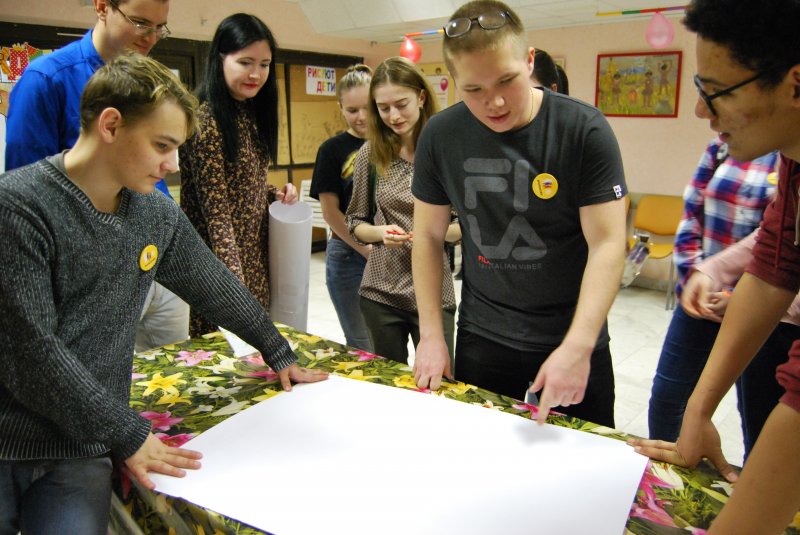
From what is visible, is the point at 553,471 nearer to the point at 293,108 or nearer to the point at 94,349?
the point at 94,349

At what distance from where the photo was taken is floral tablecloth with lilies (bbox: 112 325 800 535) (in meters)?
0.89

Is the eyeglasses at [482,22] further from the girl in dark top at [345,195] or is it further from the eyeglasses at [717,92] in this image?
the girl in dark top at [345,195]

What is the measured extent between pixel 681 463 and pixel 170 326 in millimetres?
1327

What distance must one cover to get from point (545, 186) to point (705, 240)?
28.0 inches

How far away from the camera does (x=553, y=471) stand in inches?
38.7

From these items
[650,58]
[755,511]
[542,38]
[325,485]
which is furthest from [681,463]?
[542,38]

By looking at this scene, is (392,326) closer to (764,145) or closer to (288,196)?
(288,196)

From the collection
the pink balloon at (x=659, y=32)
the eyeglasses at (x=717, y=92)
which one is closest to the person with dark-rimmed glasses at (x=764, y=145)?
the eyeglasses at (x=717, y=92)

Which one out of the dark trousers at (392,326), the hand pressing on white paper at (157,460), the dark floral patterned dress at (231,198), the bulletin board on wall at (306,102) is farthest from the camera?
the bulletin board on wall at (306,102)

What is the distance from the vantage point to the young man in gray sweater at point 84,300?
3.08 feet

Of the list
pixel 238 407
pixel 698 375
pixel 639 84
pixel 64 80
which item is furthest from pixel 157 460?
pixel 639 84

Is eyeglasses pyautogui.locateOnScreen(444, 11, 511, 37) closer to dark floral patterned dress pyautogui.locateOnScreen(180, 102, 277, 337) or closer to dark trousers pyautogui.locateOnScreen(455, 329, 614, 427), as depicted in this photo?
dark trousers pyautogui.locateOnScreen(455, 329, 614, 427)

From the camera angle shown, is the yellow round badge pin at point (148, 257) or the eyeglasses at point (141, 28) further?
the eyeglasses at point (141, 28)

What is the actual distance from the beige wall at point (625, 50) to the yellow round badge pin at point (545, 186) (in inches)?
152
